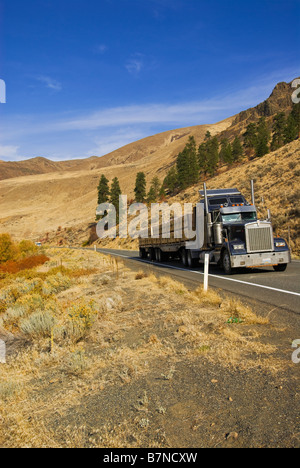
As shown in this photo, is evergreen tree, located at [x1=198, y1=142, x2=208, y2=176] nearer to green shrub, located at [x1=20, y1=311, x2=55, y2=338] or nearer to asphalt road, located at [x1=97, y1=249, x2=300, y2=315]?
asphalt road, located at [x1=97, y1=249, x2=300, y2=315]

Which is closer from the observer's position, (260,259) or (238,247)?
(260,259)

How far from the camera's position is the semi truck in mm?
13656

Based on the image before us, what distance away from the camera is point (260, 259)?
44.7 ft

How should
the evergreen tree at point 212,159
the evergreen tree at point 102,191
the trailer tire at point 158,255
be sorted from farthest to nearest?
the evergreen tree at point 102,191
the evergreen tree at point 212,159
the trailer tire at point 158,255

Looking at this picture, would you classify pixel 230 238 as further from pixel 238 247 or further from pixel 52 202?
pixel 52 202

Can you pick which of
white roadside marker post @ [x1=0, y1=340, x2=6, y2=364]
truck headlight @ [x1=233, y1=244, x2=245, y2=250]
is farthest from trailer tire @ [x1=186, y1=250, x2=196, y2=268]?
white roadside marker post @ [x1=0, y1=340, x2=6, y2=364]

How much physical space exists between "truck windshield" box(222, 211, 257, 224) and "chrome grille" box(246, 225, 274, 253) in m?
1.57

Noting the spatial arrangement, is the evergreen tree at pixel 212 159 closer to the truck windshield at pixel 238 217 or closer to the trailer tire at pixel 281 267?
the truck windshield at pixel 238 217

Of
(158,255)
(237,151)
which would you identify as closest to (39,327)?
(158,255)

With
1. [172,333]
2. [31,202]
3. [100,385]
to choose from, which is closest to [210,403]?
[100,385]

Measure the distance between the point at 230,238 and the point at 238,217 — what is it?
4.04 feet

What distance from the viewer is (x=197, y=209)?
17.9 metres

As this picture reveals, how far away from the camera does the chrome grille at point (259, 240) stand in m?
13.7

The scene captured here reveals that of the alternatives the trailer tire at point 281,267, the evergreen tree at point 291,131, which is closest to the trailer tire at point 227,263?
the trailer tire at point 281,267
